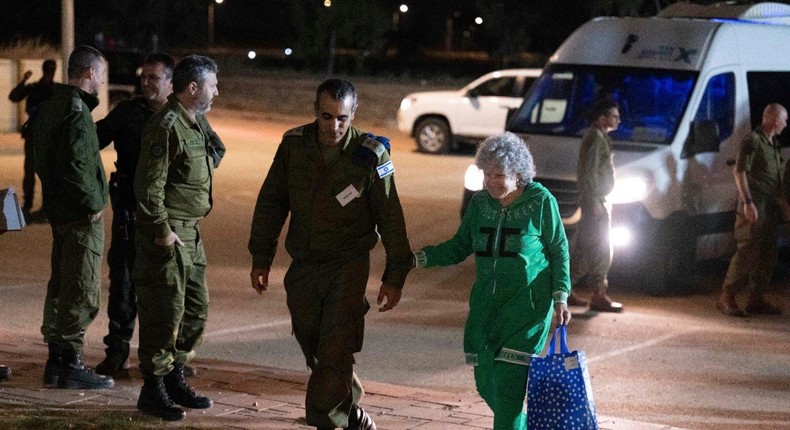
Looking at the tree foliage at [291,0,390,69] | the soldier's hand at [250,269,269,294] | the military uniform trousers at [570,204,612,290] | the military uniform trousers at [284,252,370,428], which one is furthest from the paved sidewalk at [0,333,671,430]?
the tree foliage at [291,0,390,69]

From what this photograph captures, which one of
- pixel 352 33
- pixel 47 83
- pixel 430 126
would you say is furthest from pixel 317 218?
pixel 352 33

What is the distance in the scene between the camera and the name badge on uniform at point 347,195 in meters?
6.02

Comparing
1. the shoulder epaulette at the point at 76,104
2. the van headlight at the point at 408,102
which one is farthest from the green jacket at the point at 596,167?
the van headlight at the point at 408,102

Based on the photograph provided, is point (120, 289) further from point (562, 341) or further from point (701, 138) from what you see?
point (701, 138)

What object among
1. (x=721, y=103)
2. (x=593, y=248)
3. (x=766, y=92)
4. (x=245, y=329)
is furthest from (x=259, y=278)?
(x=766, y=92)

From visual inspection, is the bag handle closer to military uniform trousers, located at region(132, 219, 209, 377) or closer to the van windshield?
military uniform trousers, located at region(132, 219, 209, 377)

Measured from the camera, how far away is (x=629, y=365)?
905 cm

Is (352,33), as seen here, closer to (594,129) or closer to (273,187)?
(594,129)

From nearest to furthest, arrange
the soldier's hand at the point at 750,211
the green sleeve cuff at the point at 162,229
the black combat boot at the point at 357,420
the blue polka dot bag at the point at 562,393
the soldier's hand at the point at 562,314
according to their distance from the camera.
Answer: the blue polka dot bag at the point at 562,393 → the soldier's hand at the point at 562,314 → the black combat boot at the point at 357,420 → the green sleeve cuff at the point at 162,229 → the soldier's hand at the point at 750,211

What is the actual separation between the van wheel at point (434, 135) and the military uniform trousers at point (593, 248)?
14720 mm

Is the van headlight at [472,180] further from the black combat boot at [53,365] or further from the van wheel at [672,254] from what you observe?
the black combat boot at [53,365]

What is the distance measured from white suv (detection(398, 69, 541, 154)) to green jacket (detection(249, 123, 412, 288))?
19.0 metres

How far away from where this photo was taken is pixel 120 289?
310 inches

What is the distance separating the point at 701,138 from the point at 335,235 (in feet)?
22.7
